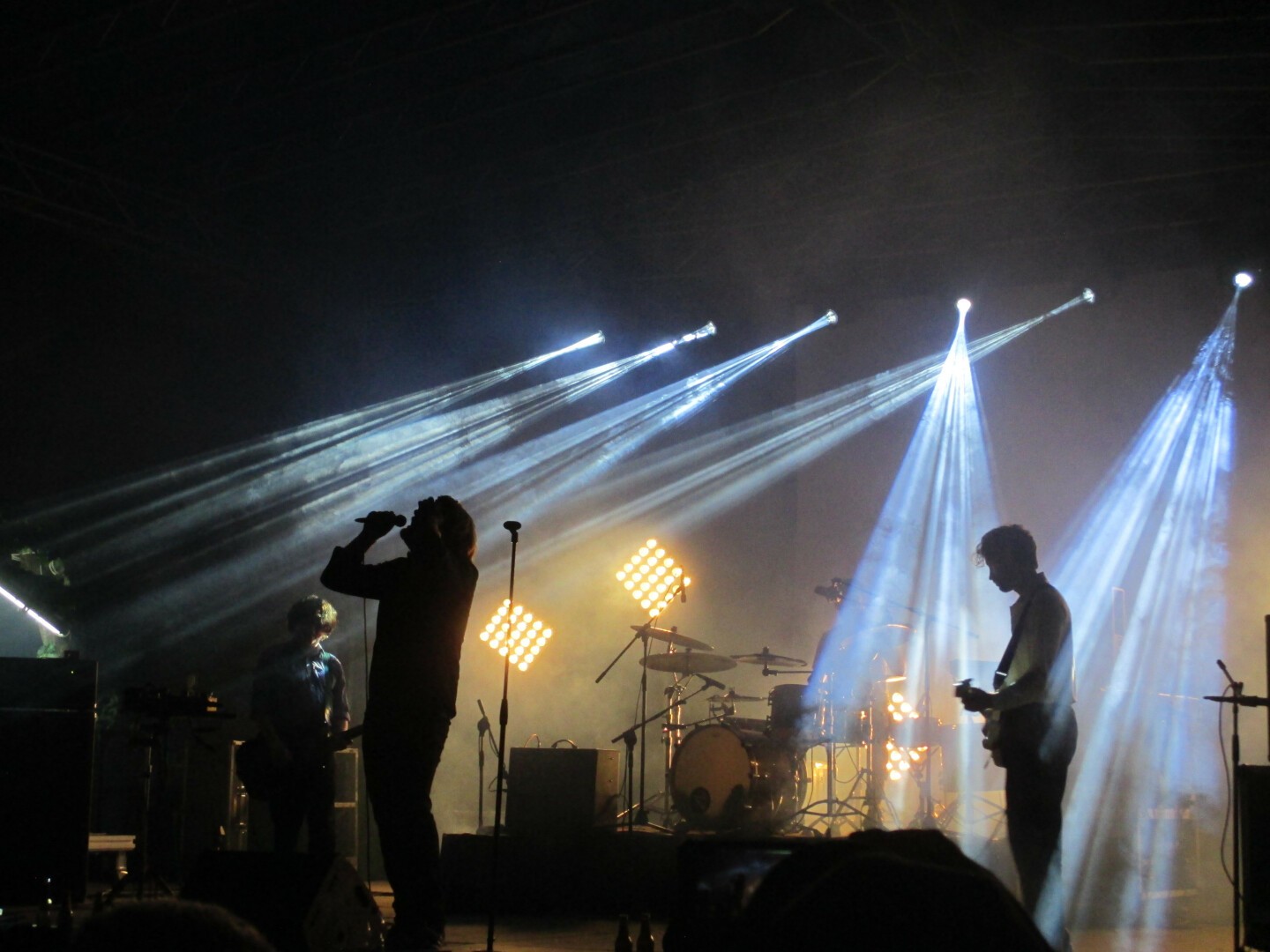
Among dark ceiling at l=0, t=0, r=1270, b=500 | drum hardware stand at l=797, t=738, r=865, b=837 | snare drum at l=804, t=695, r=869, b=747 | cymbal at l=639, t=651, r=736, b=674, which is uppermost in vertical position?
dark ceiling at l=0, t=0, r=1270, b=500

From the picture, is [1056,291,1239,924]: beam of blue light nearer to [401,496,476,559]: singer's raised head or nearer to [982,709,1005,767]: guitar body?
[982,709,1005,767]: guitar body

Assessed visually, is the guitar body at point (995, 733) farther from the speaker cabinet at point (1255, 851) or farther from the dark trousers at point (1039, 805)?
the speaker cabinet at point (1255, 851)

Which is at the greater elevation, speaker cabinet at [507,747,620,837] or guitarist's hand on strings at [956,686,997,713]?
guitarist's hand on strings at [956,686,997,713]

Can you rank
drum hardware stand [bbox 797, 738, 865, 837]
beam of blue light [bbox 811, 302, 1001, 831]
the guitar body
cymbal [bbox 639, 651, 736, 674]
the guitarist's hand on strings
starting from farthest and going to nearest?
beam of blue light [bbox 811, 302, 1001, 831] → cymbal [bbox 639, 651, 736, 674] → drum hardware stand [bbox 797, 738, 865, 837] → the guitar body → the guitarist's hand on strings

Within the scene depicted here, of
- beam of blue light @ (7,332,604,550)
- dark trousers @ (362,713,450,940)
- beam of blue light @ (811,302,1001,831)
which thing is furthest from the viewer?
beam of blue light @ (811,302,1001,831)

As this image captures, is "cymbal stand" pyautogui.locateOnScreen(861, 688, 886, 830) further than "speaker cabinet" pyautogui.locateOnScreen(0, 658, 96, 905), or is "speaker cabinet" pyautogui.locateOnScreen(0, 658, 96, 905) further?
"cymbal stand" pyautogui.locateOnScreen(861, 688, 886, 830)

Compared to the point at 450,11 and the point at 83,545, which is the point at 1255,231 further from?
the point at 83,545

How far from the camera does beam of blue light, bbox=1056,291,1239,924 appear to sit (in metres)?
8.78

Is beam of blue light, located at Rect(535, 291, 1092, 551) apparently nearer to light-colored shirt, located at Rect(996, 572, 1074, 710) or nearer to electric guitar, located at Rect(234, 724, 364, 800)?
electric guitar, located at Rect(234, 724, 364, 800)

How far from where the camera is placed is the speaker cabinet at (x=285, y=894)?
3.43m

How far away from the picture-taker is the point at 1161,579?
9641 millimetres

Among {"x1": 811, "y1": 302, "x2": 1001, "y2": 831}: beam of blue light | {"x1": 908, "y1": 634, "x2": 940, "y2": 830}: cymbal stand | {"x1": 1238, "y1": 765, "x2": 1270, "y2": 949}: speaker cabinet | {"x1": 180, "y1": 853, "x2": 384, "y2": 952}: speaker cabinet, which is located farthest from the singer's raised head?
{"x1": 811, "y1": 302, "x2": 1001, "y2": 831}: beam of blue light

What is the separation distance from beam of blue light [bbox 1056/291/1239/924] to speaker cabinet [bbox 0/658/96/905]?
692cm

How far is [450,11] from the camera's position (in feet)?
23.2
